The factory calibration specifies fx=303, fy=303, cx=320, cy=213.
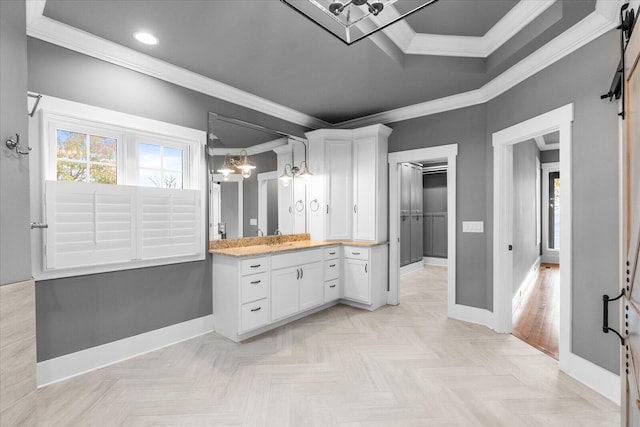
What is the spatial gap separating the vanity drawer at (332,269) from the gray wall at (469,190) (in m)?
1.51

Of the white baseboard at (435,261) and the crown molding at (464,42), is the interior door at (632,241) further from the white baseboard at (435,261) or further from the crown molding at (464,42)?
the white baseboard at (435,261)

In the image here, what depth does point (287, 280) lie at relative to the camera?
345 centimetres

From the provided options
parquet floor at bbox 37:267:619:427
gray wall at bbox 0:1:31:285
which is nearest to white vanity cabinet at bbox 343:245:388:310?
parquet floor at bbox 37:267:619:427

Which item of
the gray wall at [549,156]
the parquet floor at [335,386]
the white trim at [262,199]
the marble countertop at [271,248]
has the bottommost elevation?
the parquet floor at [335,386]

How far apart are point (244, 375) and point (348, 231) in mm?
2346

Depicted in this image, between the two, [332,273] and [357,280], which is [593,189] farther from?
[332,273]

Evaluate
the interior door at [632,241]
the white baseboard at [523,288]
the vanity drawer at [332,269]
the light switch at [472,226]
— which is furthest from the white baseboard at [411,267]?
the interior door at [632,241]

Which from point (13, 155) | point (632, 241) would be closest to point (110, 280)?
point (13, 155)

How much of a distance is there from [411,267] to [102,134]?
5912 mm

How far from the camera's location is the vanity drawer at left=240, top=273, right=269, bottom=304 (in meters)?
3.01

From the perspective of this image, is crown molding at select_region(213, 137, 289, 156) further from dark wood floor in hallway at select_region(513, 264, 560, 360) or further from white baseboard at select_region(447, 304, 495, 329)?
dark wood floor in hallway at select_region(513, 264, 560, 360)

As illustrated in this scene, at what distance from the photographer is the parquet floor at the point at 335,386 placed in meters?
1.91

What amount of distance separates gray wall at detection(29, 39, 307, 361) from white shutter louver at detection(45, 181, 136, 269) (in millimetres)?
184

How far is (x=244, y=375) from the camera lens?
7.88ft
